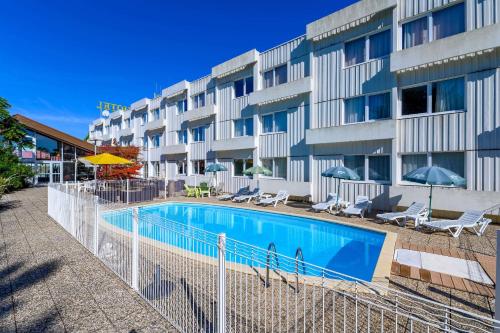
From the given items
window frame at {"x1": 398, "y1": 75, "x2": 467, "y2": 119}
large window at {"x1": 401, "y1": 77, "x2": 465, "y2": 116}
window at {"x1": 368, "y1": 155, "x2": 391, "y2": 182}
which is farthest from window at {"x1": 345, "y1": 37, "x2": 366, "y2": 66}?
window at {"x1": 368, "y1": 155, "x2": 391, "y2": 182}

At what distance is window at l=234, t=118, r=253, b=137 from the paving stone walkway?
593 inches

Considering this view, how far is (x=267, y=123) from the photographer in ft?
63.9

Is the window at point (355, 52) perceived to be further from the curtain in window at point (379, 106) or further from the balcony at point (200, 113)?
the balcony at point (200, 113)

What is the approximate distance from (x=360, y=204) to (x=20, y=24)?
29.6 metres

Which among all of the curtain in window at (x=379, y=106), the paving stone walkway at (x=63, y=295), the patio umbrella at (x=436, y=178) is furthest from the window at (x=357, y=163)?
the paving stone walkway at (x=63, y=295)

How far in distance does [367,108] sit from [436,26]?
4.43 metres

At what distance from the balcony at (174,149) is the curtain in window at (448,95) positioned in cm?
2014

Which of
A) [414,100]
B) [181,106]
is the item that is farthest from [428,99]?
[181,106]

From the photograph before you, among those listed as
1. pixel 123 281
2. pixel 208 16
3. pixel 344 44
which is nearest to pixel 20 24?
pixel 208 16

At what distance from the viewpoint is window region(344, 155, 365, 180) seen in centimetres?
1445

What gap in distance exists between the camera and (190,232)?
432 cm

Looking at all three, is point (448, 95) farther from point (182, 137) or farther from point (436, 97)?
point (182, 137)

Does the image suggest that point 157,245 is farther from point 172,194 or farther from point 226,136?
point 226,136

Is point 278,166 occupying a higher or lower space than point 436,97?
lower
